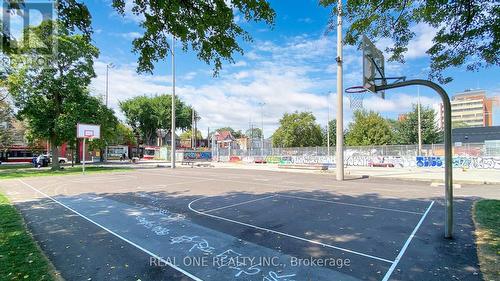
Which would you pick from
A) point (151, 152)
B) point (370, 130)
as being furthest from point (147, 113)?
point (370, 130)

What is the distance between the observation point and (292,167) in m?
30.7

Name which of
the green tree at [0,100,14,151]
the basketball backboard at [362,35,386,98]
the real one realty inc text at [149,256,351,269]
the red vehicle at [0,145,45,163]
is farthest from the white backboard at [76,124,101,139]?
the red vehicle at [0,145,45,163]

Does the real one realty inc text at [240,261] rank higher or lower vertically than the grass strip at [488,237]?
lower

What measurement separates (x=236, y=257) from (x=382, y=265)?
254cm

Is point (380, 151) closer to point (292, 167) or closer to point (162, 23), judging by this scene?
point (292, 167)

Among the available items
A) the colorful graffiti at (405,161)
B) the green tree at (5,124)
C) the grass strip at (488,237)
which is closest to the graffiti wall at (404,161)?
the colorful graffiti at (405,161)

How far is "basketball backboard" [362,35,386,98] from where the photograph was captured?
7629 mm

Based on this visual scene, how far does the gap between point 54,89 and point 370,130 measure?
48439mm

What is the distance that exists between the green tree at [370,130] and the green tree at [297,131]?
7.41 meters

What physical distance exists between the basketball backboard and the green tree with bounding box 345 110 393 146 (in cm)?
4884

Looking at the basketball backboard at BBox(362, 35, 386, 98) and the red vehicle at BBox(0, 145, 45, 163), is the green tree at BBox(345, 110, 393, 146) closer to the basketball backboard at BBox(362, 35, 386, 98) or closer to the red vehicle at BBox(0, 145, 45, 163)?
the basketball backboard at BBox(362, 35, 386, 98)

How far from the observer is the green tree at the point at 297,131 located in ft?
182

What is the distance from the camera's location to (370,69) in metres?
7.76

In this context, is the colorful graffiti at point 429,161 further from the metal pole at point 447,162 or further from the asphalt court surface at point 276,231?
the metal pole at point 447,162
